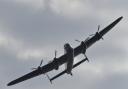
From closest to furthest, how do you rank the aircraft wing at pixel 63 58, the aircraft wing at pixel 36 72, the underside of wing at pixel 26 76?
the aircraft wing at pixel 63 58 → the aircraft wing at pixel 36 72 → the underside of wing at pixel 26 76

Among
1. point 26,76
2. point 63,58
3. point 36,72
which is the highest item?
point 26,76

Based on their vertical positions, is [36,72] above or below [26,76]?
below

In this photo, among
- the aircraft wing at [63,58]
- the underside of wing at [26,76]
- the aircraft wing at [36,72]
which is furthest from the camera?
the underside of wing at [26,76]

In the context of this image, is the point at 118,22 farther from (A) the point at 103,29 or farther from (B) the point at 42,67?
(B) the point at 42,67

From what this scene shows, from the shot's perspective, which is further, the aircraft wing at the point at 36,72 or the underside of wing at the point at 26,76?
the underside of wing at the point at 26,76

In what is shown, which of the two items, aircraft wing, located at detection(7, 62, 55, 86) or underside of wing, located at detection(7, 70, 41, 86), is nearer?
aircraft wing, located at detection(7, 62, 55, 86)

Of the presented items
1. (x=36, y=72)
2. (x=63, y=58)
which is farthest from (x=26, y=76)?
(x=63, y=58)

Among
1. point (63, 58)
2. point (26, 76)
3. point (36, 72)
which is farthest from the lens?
point (26, 76)

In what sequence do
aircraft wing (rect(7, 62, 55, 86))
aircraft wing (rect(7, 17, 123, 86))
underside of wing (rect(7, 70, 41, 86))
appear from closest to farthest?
aircraft wing (rect(7, 17, 123, 86)) < aircraft wing (rect(7, 62, 55, 86)) < underside of wing (rect(7, 70, 41, 86))

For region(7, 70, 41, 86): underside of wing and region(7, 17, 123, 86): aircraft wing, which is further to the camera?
region(7, 70, 41, 86): underside of wing

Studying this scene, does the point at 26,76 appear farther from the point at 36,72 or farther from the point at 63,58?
the point at 63,58

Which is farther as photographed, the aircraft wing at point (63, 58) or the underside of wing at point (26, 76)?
the underside of wing at point (26, 76)

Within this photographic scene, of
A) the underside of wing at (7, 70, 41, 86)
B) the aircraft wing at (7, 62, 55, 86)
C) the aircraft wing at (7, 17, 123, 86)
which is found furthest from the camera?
the underside of wing at (7, 70, 41, 86)

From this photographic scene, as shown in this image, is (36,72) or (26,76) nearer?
(36,72)
